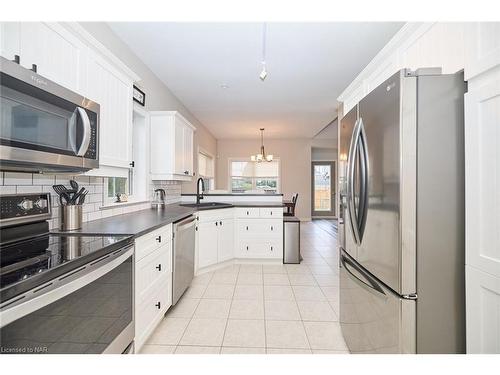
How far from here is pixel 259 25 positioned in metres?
2.24

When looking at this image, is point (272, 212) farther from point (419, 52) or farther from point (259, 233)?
point (419, 52)

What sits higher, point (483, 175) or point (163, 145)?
point (163, 145)

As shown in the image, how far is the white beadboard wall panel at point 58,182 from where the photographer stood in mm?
1350

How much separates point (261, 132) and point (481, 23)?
6.18 meters

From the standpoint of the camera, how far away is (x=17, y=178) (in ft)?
4.54

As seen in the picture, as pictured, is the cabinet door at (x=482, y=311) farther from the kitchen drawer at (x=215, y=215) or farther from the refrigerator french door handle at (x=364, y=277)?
the kitchen drawer at (x=215, y=215)

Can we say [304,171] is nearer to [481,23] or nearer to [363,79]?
[363,79]

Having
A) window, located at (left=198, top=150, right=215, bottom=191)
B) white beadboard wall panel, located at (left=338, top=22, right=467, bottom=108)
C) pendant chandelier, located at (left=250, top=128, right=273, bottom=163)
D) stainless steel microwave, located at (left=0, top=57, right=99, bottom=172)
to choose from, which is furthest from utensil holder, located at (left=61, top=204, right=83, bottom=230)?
pendant chandelier, located at (left=250, top=128, right=273, bottom=163)

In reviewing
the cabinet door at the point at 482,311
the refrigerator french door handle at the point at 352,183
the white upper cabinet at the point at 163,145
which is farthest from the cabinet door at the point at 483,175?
the white upper cabinet at the point at 163,145

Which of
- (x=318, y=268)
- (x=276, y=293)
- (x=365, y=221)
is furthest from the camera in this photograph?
(x=318, y=268)

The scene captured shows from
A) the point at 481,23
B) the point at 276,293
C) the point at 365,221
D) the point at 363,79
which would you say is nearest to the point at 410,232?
the point at 365,221

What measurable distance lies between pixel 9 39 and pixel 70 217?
0.99 meters

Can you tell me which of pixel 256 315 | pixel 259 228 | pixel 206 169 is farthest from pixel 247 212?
pixel 206 169
